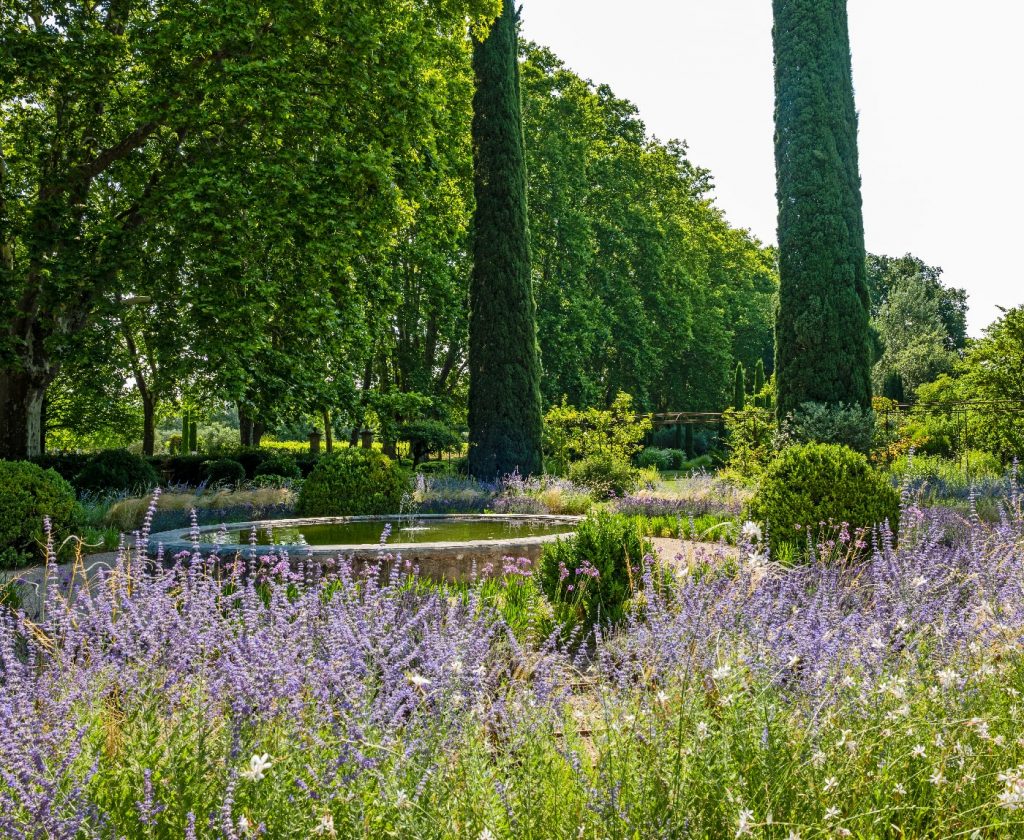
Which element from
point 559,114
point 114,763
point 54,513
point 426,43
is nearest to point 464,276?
point 559,114

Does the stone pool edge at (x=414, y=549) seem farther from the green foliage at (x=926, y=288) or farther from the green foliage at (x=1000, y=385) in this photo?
the green foliage at (x=926, y=288)

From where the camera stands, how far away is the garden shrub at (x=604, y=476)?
12703 millimetres

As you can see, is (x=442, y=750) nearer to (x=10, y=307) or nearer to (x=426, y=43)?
(x=10, y=307)

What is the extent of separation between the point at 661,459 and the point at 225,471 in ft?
45.2

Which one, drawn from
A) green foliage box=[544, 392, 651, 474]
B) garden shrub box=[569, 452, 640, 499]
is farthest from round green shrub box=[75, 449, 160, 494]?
green foliage box=[544, 392, 651, 474]

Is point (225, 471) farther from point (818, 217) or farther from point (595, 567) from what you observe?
point (818, 217)

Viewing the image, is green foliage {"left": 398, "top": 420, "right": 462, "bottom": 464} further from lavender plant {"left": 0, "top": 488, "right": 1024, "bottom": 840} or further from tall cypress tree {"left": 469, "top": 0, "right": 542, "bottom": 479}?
lavender plant {"left": 0, "top": 488, "right": 1024, "bottom": 840}

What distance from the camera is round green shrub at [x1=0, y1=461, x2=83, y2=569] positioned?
6.97m

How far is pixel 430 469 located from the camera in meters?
16.0

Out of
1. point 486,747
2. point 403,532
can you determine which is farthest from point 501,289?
point 486,747

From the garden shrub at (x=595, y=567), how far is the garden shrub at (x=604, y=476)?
272 inches

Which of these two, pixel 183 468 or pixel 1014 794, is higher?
pixel 183 468

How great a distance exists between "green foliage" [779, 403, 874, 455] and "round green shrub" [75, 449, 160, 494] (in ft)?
31.9

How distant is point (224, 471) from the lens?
1420cm
